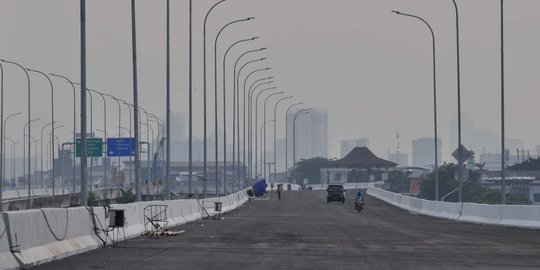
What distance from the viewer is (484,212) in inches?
2381

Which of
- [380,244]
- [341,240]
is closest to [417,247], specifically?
[380,244]

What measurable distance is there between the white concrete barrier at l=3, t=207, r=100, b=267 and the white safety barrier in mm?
21467

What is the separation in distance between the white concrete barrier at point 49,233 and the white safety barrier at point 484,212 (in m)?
21.5

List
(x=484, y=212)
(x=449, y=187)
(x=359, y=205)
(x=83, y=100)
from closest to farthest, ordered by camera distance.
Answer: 1. (x=83, y=100)
2. (x=484, y=212)
3. (x=359, y=205)
4. (x=449, y=187)

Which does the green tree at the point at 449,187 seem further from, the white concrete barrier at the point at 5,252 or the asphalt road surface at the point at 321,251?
the white concrete barrier at the point at 5,252

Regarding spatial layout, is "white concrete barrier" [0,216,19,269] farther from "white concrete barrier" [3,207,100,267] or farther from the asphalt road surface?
the asphalt road surface

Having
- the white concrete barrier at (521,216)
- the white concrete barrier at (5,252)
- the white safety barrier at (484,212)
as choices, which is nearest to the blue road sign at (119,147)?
the white safety barrier at (484,212)

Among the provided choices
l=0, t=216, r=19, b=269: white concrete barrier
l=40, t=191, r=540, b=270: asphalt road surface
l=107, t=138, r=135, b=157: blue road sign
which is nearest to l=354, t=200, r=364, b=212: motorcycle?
l=40, t=191, r=540, b=270: asphalt road surface

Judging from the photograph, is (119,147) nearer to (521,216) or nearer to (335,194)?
(335,194)

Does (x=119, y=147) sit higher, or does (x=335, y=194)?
(x=119, y=147)

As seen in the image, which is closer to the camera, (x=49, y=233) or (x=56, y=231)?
(x=49, y=233)

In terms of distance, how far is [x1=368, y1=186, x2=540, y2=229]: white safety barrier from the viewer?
173 feet

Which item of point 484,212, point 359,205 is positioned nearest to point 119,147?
point 359,205

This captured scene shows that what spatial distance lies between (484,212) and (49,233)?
32794mm
